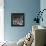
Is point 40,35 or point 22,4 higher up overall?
point 22,4

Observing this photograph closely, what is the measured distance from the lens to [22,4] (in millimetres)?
5801

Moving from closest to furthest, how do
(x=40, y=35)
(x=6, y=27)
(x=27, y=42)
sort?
(x=40, y=35) → (x=27, y=42) → (x=6, y=27)

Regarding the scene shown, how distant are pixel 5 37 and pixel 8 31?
0.29 m

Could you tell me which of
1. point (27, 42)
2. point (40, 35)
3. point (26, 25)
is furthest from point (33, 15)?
point (40, 35)

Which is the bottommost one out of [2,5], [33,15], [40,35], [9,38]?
[9,38]

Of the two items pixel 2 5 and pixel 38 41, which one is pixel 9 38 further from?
pixel 38 41

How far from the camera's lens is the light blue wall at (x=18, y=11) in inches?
227

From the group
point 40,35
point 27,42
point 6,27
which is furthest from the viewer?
point 6,27

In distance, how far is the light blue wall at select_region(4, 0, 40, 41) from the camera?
5777mm

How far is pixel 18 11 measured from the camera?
19.0ft

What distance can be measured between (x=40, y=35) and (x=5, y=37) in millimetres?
3401

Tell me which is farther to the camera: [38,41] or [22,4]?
[22,4]

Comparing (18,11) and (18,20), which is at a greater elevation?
(18,11)

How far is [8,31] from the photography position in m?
5.79
